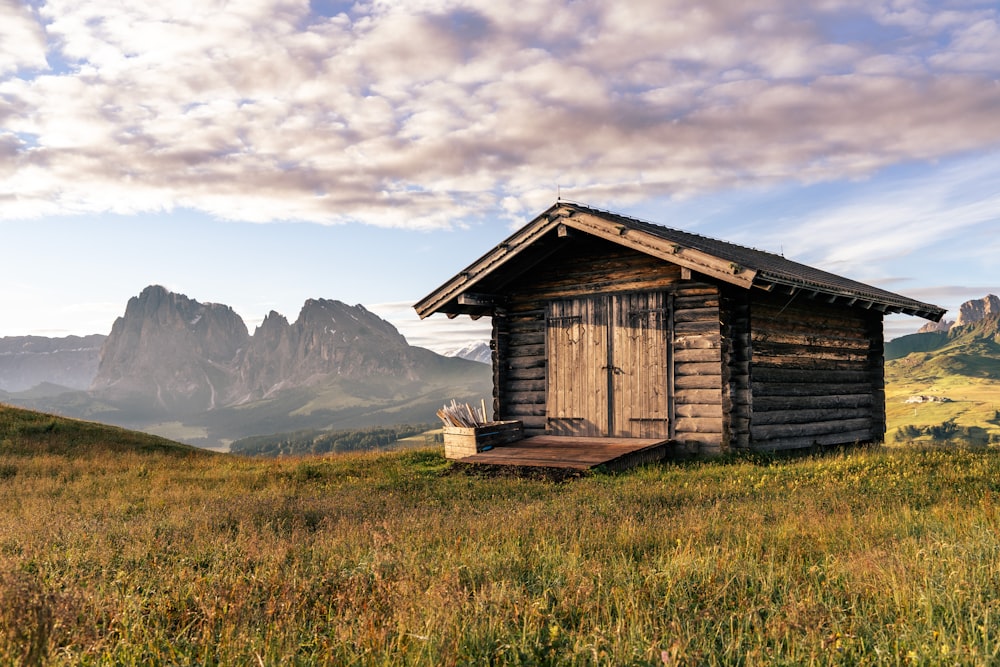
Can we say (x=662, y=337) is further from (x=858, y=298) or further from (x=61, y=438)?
(x=61, y=438)

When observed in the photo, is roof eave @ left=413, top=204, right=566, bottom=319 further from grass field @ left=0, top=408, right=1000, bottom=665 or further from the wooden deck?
grass field @ left=0, top=408, right=1000, bottom=665

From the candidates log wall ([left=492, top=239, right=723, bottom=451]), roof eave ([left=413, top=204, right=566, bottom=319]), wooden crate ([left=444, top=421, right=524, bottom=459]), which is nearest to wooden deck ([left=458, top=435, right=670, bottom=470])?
wooden crate ([left=444, top=421, right=524, bottom=459])

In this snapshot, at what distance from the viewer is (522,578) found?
5336mm

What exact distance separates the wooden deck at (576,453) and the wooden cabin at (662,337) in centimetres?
47

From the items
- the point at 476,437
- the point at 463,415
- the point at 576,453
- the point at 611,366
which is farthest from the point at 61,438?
the point at 611,366

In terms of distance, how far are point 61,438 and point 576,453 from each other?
631 inches

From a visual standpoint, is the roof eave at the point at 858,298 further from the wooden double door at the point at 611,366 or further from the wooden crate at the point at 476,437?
the wooden crate at the point at 476,437

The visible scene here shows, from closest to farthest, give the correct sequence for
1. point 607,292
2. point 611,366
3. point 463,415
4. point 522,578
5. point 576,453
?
1. point 522,578
2. point 576,453
3. point 611,366
4. point 607,292
5. point 463,415

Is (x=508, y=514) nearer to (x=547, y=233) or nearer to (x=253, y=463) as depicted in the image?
(x=547, y=233)

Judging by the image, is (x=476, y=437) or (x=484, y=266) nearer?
(x=476, y=437)

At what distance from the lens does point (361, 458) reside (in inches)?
688

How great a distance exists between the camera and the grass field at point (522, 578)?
3.89 metres

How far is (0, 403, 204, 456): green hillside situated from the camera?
19159 mm

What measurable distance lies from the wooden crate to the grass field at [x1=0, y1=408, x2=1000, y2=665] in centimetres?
523
